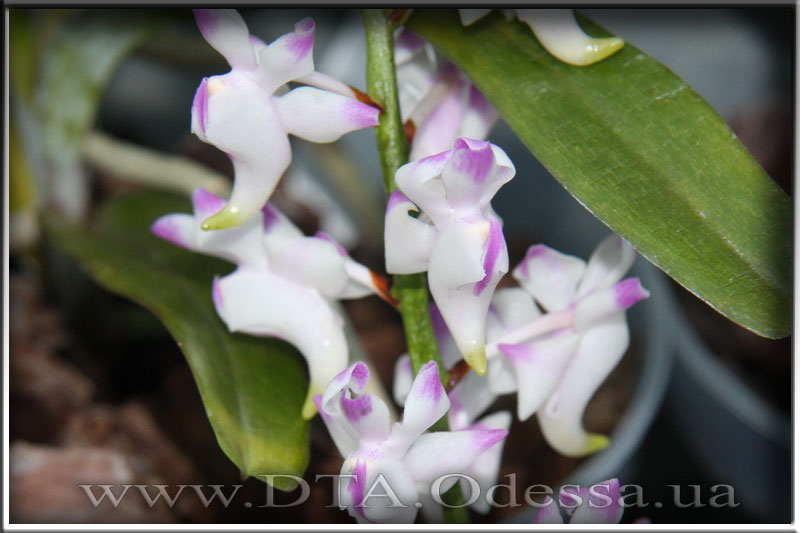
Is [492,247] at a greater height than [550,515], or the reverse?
[492,247]

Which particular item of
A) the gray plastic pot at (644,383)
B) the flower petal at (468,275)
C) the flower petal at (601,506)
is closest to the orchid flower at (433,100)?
the flower petal at (468,275)

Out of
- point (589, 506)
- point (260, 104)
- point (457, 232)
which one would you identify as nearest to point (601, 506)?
point (589, 506)

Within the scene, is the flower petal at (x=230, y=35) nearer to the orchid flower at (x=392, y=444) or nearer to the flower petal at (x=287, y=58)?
the flower petal at (x=287, y=58)

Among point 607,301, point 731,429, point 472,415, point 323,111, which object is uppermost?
point 323,111

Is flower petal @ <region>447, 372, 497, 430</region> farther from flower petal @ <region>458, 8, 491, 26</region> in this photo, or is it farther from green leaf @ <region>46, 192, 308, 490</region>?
flower petal @ <region>458, 8, 491, 26</region>

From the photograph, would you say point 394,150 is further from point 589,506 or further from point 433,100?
point 589,506

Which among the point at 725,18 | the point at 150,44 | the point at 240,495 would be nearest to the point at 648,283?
the point at 725,18

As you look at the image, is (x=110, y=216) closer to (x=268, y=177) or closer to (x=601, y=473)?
(x=268, y=177)
